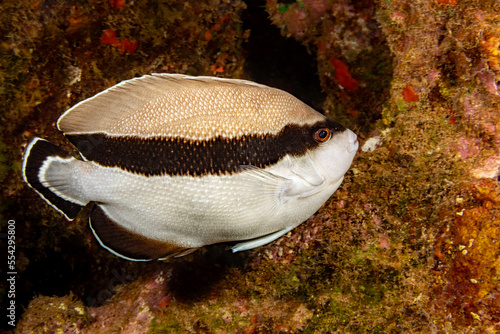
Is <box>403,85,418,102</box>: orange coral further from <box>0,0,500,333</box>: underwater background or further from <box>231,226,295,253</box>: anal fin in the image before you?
<box>231,226,295,253</box>: anal fin

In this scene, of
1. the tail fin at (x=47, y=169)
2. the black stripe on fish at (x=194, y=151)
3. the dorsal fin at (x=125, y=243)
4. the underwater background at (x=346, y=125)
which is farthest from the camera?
the underwater background at (x=346, y=125)

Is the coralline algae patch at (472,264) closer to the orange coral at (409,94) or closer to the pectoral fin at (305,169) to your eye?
the orange coral at (409,94)

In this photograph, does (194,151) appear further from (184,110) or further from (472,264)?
(472,264)

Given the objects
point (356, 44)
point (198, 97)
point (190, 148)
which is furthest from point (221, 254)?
point (356, 44)

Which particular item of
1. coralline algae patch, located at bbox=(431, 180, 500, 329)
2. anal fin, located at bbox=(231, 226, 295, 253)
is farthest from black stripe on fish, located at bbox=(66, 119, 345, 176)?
coralline algae patch, located at bbox=(431, 180, 500, 329)

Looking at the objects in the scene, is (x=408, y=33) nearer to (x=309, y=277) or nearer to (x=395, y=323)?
(x=309, y=277)

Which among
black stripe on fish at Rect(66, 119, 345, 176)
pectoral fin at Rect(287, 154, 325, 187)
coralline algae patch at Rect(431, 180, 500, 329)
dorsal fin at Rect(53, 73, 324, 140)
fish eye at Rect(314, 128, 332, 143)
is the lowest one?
coralline algae patch at Rect(431, 180, 500, 329)

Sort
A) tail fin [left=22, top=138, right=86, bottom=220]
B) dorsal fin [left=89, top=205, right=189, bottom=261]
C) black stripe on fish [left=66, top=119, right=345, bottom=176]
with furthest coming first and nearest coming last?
dorsal fin [left=89, top=205, right=189, bottom=261] < tail fin [left=22, top=138, right=86, bottom=220] < black stripe on fish [left=66, top=119, right=345, bottom=176]

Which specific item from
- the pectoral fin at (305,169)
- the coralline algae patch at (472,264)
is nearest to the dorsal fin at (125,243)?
the pectoral fin at (305,169)
